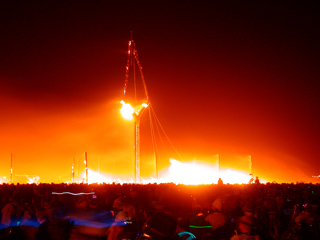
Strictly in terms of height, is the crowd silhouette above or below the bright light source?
below

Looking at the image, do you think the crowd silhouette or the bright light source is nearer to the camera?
the crowd silhouette

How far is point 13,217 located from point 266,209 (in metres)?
6.01

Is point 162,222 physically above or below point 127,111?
below

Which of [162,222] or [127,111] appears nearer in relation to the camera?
[162,222]

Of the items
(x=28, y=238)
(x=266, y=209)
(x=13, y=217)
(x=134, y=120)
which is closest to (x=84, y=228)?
(x=28, y=238)

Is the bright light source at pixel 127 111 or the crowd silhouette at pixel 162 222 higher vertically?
the bright light source at pixel 127 111

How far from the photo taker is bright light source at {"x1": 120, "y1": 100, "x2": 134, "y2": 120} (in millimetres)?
41406

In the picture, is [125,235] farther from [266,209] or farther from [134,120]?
[134,120]

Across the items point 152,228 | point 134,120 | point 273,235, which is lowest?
point 273,235

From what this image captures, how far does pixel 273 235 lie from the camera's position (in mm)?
9023

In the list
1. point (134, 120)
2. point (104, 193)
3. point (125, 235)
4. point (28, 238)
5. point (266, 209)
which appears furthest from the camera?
point (134, 120)

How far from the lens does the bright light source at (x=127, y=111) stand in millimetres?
41406

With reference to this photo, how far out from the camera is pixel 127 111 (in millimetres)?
41812

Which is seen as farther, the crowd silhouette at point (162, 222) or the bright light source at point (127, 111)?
the bright light source at point (127, 111)
